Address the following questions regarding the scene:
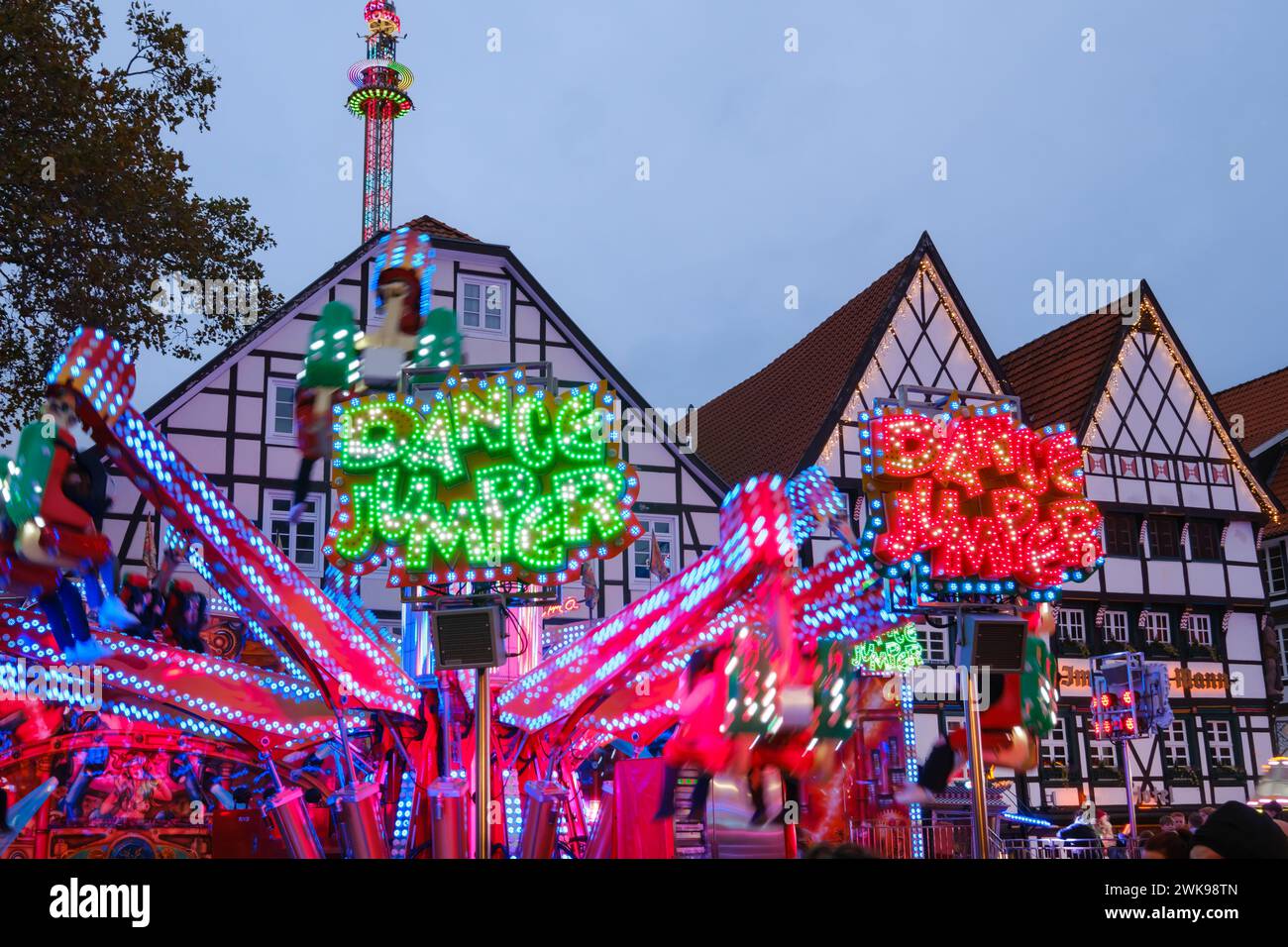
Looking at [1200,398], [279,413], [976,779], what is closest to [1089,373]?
[1200,398]

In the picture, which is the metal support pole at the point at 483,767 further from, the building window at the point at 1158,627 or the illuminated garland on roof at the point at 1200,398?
the illuminated garland on roof at the point at 1200,398

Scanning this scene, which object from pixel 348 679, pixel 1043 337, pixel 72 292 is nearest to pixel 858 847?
pixel 348 679

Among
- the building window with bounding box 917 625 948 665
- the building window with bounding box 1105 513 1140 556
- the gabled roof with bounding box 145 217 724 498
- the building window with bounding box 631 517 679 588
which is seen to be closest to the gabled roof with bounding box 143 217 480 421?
the gabled roof with bounding box 145 217 724 498

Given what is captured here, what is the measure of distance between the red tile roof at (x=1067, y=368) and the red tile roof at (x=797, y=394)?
12.5 feet

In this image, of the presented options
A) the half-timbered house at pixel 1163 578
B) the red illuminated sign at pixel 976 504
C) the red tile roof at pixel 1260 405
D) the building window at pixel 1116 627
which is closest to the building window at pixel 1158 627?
the half-timbered house at pixel 1163 578

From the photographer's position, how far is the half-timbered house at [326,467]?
20.6 m

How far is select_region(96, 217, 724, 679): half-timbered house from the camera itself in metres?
20.6

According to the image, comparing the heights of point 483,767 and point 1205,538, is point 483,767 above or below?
below

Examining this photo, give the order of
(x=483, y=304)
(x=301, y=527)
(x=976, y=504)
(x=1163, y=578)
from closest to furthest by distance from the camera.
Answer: (x=976, y=504) < (x=301, y=527) < (x=483, y=304) < (x=1163, y=578)

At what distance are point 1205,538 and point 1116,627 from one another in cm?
332

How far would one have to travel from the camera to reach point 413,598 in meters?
9.73

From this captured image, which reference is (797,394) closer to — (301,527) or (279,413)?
(301,527)

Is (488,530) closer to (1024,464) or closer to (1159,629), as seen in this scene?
(1024,464)

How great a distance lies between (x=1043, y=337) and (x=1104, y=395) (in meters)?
4.69
